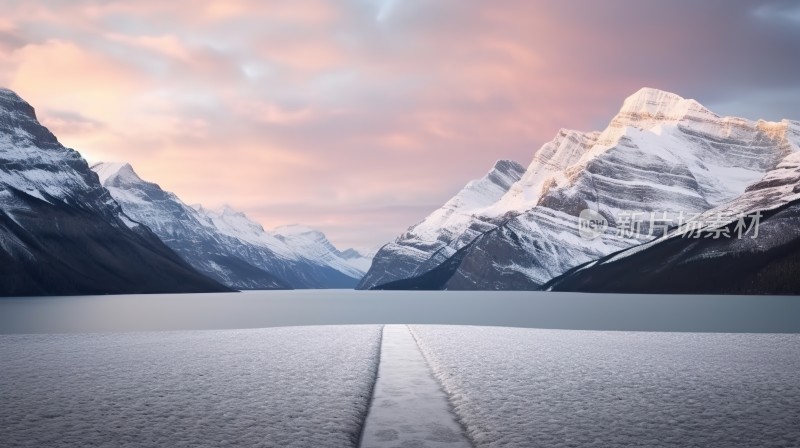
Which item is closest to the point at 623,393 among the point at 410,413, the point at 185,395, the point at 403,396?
the point at 403,396

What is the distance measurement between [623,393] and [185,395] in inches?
663

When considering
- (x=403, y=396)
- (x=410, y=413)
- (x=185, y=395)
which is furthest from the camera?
(x=403, y=396)

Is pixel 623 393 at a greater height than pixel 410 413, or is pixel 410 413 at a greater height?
pixel 623 393

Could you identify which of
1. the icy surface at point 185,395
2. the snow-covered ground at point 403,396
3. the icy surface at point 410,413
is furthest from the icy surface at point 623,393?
the icy surface at point 185,395

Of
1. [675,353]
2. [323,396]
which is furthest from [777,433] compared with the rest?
[675,353]

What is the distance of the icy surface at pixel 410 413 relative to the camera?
18.6 m

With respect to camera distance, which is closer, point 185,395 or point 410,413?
point 410,413

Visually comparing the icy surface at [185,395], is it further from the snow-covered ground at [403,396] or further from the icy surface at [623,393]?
the icy surface at [623,393]

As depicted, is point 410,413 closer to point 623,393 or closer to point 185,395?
point 623,393

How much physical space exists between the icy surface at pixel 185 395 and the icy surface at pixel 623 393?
15.3 feet

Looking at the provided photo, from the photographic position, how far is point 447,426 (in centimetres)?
2033

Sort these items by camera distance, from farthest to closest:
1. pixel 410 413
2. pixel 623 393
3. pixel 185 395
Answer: pixel 623 393 → pixel 185 395 → pixel 410 413

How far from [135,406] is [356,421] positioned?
8.05 m

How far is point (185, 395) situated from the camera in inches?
984
